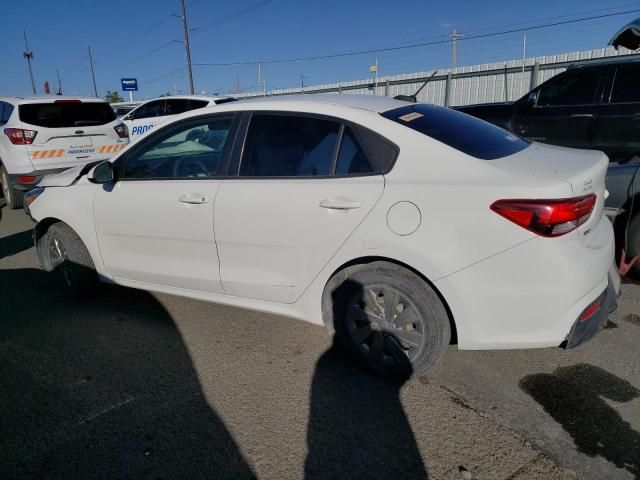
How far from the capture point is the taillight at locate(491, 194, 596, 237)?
2164 millimetres

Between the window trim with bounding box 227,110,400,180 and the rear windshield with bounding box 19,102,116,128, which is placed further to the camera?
the rear windshield with bounding box 19,102,116,128

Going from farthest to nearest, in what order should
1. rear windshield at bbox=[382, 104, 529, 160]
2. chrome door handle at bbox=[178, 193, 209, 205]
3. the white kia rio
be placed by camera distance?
chrome door handle at bbox=[178, 193, 209, 205]
rear windshield at bbox=[382, 104, 529, 160]
the white kia rio

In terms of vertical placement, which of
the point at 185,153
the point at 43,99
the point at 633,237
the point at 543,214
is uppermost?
the point at 43,99

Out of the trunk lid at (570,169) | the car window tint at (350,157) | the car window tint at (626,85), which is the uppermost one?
the car window tint at (626,85)

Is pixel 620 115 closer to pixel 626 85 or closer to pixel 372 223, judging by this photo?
pixel 626 85

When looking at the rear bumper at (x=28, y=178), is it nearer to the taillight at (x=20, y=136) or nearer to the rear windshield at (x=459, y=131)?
the taillight at (x=20, y=136)

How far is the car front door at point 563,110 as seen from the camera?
6418 mm

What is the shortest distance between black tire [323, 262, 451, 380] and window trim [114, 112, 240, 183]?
42.2 inches

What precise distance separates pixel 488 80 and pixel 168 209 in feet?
42.2

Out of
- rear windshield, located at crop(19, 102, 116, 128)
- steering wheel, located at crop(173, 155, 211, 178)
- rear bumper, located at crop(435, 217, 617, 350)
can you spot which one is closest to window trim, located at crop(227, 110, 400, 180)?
steering wheel, located at crop(173, 155, 211, 178)

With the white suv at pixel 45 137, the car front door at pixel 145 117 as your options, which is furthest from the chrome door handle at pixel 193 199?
the car front door at pixel 145 117

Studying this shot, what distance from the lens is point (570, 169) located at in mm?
2402

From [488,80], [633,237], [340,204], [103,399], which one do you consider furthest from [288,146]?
[488,80]

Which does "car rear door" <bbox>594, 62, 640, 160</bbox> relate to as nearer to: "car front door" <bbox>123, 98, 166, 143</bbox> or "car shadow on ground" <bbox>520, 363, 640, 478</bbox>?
"car shadow on ground" <bbox>520, 363, 640, 478</bbox>
